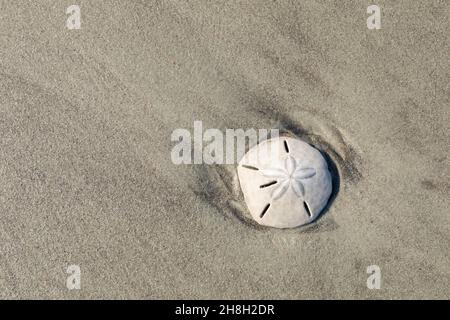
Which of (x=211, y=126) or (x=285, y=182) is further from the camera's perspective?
(x=211, y=126)

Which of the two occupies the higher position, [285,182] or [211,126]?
[211,126]

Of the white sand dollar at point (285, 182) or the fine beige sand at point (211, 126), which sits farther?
the fine beige sand at point (211, 126)

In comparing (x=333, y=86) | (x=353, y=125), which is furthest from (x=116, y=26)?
(x=353, y=125)

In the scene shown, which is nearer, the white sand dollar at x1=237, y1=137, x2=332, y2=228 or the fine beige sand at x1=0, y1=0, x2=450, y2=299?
the white sand dollar at x1=237, y1=137, x2=332, y2=228
